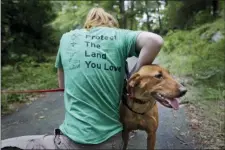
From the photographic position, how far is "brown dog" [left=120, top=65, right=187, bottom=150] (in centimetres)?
242

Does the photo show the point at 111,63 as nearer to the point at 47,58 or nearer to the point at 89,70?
the point at 89,70

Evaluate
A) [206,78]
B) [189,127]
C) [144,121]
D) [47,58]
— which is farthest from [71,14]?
[144,121]

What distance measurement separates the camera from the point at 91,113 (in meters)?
Result: 2.27

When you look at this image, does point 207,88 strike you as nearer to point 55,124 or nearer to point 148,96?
point 55,124

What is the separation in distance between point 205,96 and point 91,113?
3.98 metres

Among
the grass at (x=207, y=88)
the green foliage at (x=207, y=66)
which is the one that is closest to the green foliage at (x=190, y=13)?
the green foliage at (x=207, y=66)

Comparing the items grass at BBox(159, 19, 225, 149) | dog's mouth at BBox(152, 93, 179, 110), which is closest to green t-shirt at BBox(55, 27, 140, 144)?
dog's mouth at BBox(152, 93, 179, 110)

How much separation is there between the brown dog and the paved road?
1.22 metres

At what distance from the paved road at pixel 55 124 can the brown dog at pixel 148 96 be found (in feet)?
4.00

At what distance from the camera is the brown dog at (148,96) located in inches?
95.4

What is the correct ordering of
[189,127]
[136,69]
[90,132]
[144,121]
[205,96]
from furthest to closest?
1. [205,96]
2. [189,127]
3. [144,121]
4. [136,69]
5. [90,132]

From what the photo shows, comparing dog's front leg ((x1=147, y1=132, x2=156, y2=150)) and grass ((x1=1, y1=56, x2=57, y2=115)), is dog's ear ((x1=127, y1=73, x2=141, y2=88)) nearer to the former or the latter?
dog's front leg ((x1=147, y1=132, x2=156, y2=150))

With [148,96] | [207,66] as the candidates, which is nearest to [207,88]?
[207,66]

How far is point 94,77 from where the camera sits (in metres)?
2.27
